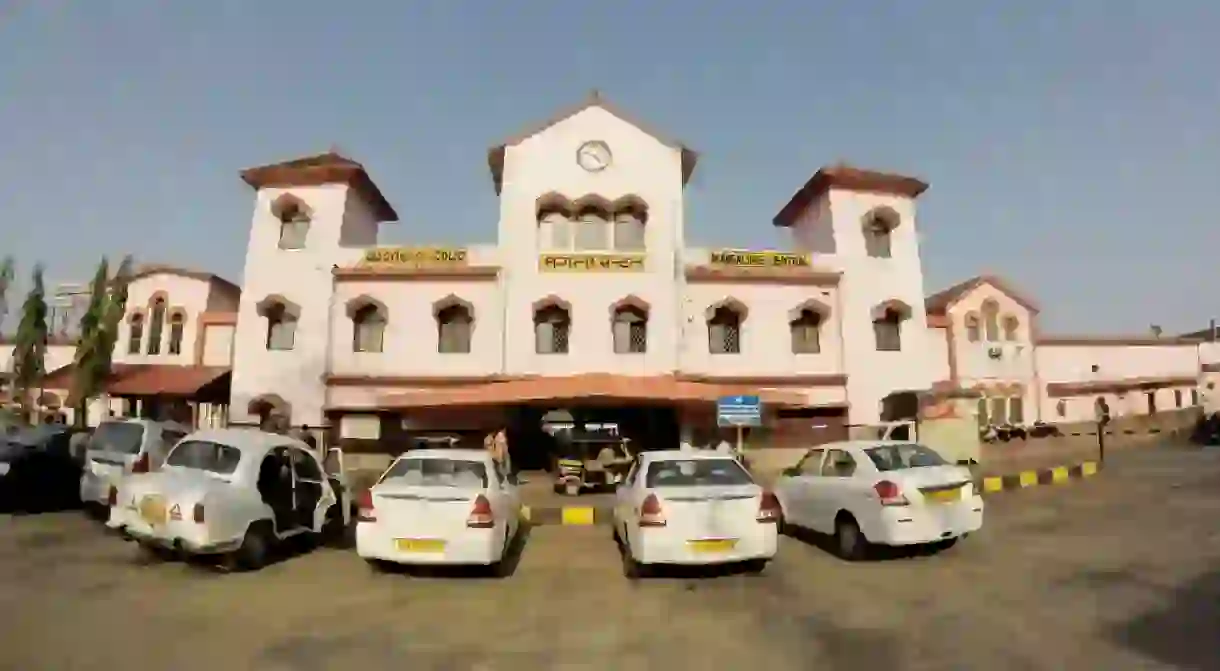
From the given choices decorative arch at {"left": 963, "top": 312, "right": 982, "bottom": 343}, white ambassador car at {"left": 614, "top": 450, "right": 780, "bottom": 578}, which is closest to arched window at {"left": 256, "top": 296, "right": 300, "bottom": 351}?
white ambassador car at {"left": 614, "top": 450, "right": 780, "bottom": 578}

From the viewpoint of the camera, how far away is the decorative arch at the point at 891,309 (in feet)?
77.5

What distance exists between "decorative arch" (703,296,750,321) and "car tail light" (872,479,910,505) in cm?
1375

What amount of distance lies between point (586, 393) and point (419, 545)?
1121cm

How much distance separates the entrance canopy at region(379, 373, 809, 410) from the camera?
1941 cm

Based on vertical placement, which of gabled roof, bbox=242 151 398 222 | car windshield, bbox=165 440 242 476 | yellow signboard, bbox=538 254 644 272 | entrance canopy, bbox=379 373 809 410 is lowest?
car windshield, bbox=165 440 242 476

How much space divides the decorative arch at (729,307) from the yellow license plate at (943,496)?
13.7 meters

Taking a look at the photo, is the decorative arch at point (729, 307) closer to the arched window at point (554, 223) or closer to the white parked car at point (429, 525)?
the arched window at point (554, 223)

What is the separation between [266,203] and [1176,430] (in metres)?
41.6

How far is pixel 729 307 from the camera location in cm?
2289

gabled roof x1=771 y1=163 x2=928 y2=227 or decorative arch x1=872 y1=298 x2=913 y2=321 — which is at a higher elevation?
gabled roof x1=771 y1=163 x2=928 y2=227

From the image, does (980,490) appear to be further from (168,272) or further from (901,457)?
(168,272)

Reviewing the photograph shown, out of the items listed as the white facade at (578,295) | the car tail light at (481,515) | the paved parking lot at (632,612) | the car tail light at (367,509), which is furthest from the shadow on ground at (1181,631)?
the white facade at (578,295)

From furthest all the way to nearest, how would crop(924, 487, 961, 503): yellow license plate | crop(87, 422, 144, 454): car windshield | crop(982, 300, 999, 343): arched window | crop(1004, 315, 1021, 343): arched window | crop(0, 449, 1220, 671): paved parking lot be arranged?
crop(1004, 315, 1021, 343): arched window
crop(982, 300, 999, 343): arched window
crop(87, 422, 144, 454): car windshield
crop(924, 487, 961, 503): yellow license plate
crop(0, 449, 1220, 671): paved parking lot

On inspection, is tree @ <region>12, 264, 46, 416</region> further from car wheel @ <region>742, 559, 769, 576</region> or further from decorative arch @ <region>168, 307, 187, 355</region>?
car wheel @ <region>742, 559, 769, 576</region>
